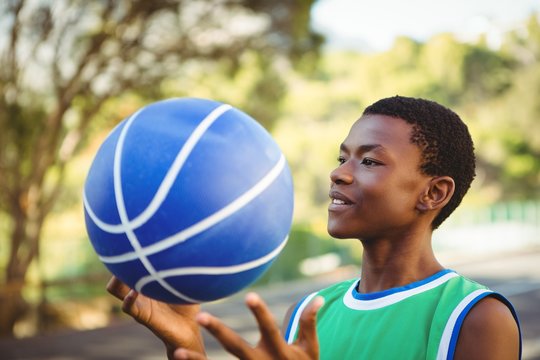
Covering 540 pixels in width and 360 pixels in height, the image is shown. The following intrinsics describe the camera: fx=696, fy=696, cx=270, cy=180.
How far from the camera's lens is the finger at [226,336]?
151 cm

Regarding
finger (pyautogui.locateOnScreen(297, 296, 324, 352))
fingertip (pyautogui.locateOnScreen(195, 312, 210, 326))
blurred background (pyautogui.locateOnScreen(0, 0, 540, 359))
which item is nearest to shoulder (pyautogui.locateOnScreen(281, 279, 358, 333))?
finger (pyautogui.locateOnScreen(297, 296, 324, 352))

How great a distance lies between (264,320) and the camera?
1529 millimetres

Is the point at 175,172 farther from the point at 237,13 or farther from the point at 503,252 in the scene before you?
the point at 503,252

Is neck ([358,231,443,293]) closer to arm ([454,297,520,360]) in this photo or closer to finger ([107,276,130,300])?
arm ([454,297,520,360])

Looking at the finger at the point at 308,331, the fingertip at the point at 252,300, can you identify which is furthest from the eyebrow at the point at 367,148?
the fingertip at the point at 252,300

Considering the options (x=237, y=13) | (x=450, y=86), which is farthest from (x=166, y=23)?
(x=450, y=86)

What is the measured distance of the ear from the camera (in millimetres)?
2156

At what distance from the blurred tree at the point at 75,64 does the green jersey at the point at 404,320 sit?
1036cm

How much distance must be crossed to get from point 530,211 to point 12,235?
26322 millimetres

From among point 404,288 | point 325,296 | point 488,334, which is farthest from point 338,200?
point 488,334

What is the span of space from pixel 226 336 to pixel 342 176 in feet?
2.46

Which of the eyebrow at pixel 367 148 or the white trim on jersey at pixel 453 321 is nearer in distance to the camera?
the white trim on jersey at pixel 453 321

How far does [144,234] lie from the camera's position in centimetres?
196

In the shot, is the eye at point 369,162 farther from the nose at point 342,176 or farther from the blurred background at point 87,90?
the blurred background at point 87,90
